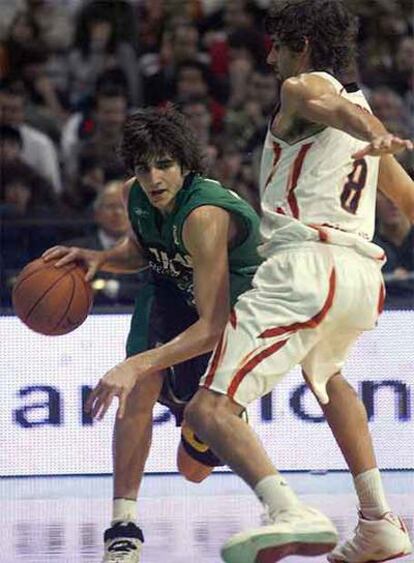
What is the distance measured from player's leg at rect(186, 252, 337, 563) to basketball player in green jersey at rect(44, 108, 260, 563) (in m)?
0.21

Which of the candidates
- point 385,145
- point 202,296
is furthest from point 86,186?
point 385,145

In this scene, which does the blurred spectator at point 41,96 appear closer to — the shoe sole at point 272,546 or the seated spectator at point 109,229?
the seated spectator at point 109,229

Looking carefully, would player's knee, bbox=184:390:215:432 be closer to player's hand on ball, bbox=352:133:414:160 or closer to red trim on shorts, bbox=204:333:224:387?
red trim on shorts, bbox=204:333:224:387

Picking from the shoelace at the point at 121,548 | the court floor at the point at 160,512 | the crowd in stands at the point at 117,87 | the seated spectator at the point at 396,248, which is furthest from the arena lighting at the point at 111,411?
the shoelace at the point at 121,548

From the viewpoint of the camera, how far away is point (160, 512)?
6.63 meters

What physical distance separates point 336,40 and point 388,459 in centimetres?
326

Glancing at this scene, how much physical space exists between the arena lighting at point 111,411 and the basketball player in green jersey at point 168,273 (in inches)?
79.5

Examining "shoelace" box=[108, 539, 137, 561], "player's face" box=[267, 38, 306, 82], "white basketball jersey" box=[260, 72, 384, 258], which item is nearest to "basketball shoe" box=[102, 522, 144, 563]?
"shoelace" box=[108, 539, 137, 561]

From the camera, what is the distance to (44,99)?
11.5 meters

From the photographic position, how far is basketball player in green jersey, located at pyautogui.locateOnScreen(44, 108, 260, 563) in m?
4.98

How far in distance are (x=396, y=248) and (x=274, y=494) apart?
15.7ft

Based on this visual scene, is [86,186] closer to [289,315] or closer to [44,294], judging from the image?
[44,294]

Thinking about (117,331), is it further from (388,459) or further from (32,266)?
(32,266)

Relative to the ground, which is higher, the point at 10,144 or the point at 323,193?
the point at 10,144
